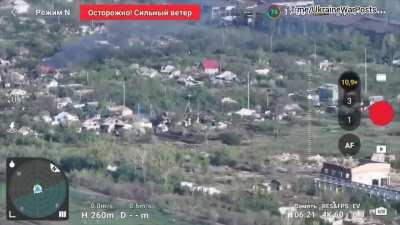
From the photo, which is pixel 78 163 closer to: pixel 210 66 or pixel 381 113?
pixel 210 66

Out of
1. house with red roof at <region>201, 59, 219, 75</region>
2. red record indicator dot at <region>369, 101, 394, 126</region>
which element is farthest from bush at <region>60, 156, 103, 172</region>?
red record indicator dot at <region>369, 101, 394, 126</region>

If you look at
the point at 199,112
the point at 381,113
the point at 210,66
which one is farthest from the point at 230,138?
the point at 381,113

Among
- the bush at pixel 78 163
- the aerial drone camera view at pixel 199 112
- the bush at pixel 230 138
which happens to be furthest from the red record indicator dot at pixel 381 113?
the bush at pixel 78 163

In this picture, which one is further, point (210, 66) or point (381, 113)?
point (210, 66)

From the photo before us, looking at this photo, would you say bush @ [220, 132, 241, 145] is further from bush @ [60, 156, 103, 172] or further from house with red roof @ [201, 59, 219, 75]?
bush @ [60, 156, 103, 172]

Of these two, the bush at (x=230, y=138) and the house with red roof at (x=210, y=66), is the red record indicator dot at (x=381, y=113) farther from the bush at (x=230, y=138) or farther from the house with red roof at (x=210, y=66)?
the house with red roof at (x=210, y=66)

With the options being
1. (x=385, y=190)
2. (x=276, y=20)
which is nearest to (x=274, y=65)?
(x=276, y=20)

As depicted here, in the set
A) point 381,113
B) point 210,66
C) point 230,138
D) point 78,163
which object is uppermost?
point 210,66
